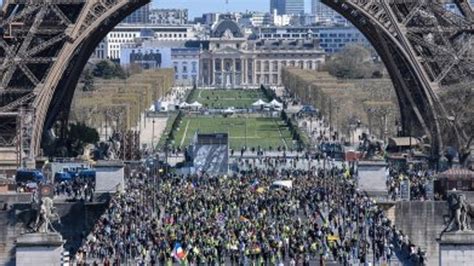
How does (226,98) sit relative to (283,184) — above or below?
above

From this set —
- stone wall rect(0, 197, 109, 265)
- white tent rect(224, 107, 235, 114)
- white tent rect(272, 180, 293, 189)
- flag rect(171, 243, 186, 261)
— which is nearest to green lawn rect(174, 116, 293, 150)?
white tent rect(224, 107, 235, 114)

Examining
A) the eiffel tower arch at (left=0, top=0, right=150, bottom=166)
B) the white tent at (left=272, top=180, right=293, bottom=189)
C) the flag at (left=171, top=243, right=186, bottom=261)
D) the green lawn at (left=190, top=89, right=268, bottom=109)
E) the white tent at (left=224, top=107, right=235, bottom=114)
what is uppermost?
the eiffel tower arch at (left=0, top=0, right=150, bottom=166)

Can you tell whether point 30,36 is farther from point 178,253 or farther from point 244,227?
point 178,253

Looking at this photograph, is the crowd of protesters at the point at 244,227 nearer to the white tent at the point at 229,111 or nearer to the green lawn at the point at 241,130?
the green lawn at the point at 241,130

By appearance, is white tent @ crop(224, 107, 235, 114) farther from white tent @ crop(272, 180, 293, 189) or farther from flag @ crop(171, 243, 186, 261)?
flag @ crop(171, 243, 186, 261)

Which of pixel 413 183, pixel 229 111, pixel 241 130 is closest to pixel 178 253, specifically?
pixel 413 183

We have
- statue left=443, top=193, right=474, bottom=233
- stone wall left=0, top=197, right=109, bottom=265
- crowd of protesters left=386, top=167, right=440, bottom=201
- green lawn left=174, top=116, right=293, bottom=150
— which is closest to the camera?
statue left=443, top=193, right=474, bottom=233
